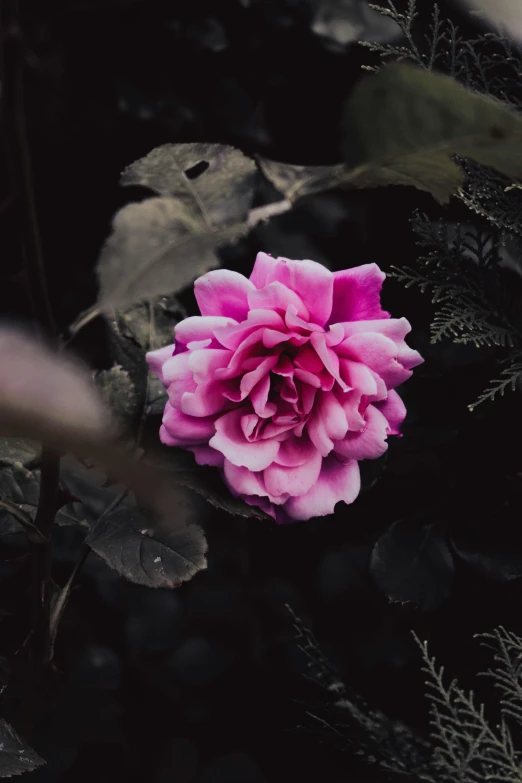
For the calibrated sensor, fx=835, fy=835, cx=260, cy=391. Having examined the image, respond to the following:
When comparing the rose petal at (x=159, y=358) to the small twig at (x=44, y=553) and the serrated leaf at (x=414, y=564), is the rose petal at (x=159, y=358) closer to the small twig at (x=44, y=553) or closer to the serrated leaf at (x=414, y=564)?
the small twig at (x=44, y=553)

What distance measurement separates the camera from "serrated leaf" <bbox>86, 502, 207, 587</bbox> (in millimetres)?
400

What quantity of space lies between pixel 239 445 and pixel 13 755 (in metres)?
0.17

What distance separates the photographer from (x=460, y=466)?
537 millimetres

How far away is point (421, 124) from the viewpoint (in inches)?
9.3

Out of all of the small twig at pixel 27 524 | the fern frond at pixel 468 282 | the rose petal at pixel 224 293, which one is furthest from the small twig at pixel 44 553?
the fern frond at pixel 468 282

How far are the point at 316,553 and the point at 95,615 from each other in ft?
0.51

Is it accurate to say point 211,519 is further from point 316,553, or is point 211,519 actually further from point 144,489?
point 144,489

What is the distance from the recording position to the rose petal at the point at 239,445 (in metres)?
0.39

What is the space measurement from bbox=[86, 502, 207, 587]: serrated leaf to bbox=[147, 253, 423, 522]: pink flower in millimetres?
44

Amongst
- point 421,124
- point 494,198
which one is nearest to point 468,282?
point 494,198

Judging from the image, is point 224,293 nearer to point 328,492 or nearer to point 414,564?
point 328,492

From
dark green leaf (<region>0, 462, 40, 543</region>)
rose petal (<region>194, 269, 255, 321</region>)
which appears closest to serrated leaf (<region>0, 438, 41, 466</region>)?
dark green leaf (<region>0, 462, 40, 543</region>)

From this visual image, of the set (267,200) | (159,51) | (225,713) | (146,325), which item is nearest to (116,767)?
(225,713)

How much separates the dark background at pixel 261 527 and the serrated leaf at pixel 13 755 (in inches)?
2.7
